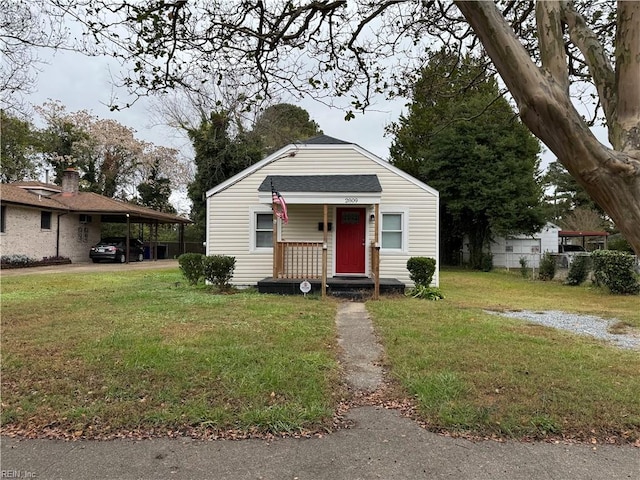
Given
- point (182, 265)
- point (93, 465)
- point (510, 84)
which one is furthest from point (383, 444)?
point (182, 265)

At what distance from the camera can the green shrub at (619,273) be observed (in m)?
12.4

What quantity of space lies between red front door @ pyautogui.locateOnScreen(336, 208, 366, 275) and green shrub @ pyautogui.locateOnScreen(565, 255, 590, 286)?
849cm

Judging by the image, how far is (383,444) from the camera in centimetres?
309

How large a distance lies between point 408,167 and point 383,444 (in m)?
24.9

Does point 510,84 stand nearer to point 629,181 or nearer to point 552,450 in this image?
point 629,181

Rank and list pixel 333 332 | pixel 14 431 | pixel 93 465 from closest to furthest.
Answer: pixel 93 465 < pixel 14 431 < pixel 333 332

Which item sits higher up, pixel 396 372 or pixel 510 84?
pixel 510 84

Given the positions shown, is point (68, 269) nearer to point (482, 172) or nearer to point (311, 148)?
point (311, 148)

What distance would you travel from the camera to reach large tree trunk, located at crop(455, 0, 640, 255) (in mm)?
1892

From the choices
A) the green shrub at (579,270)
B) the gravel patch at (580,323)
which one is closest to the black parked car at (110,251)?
the gravel patch at (580,323)

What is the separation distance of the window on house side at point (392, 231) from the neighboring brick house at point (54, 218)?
16.5 meters

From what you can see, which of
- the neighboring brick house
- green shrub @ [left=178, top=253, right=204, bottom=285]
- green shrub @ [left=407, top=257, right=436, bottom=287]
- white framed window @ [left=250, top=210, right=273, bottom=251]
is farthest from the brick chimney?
green shrub @ [left=407, top=257, right=436, bottom=287]

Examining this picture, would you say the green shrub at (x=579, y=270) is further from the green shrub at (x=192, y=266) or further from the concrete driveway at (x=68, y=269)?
the concrete driveway at (x=68, y=269)

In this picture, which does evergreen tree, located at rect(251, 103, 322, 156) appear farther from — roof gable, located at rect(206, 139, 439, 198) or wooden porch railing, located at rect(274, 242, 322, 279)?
wooden porch railing, located at rect(274, 242, 322, 279)
